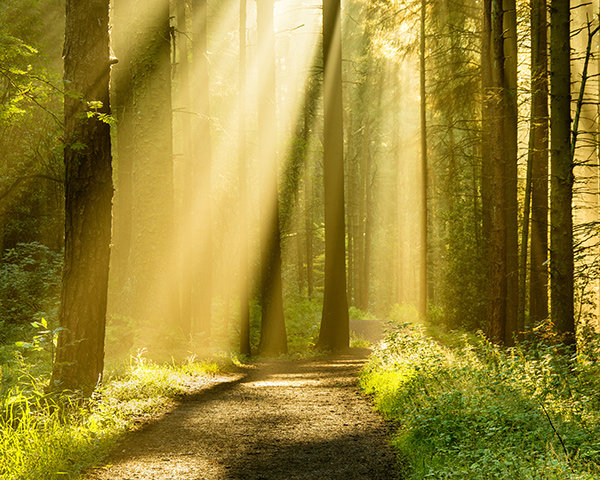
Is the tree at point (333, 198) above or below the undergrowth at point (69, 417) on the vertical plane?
above

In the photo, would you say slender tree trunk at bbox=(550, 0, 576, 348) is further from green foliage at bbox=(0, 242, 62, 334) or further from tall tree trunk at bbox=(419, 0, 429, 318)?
green foliage at bbox=(0, 242, 62, 334)

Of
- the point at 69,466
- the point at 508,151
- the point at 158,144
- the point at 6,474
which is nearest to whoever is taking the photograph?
the point at 6,474

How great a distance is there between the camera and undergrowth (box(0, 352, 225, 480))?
4.06 metres

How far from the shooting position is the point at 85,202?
20.0ft

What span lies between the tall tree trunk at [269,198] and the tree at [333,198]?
1.42 m

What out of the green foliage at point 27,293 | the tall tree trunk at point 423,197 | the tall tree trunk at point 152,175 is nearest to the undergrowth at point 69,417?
the tall tree trunk at point 152,175

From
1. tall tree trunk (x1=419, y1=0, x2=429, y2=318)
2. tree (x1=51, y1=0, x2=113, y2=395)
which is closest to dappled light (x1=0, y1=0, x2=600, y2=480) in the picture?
tree (x1=51, y1=0, x2=113, y2=395)

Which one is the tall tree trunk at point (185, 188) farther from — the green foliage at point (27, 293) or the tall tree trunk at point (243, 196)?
the green foliage at point (27, 293)

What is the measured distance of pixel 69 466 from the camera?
4289mm

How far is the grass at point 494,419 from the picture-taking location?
3.92 m

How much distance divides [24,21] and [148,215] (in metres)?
10.4

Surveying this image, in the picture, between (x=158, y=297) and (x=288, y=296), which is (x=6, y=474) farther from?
(x=288, y=296)

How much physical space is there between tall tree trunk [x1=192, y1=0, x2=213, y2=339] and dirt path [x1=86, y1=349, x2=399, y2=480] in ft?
26.4

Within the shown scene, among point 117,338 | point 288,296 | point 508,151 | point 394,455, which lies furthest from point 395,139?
point 394,455
